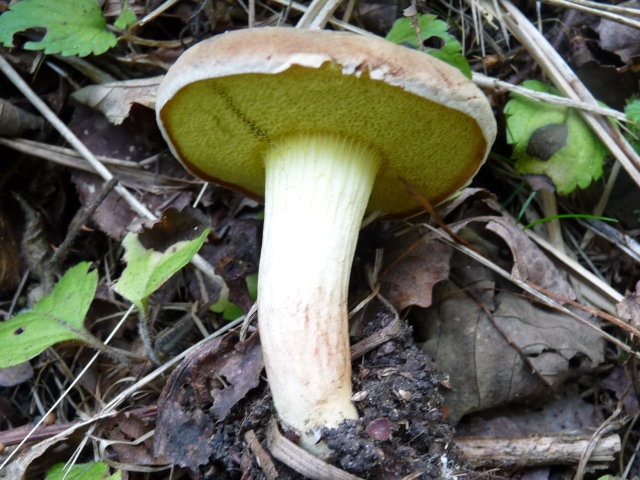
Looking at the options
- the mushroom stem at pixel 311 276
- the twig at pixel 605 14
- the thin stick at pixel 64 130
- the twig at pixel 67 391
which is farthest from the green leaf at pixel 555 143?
the twig at pixel 67 391

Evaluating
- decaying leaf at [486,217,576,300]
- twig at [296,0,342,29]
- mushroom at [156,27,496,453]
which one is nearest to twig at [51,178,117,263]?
mushroom at [156,27,496,453]

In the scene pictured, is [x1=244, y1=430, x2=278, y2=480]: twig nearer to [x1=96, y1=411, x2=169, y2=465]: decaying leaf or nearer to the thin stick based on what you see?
[x1=96, y1=411, x2=169, y2=465]: decaying leaf

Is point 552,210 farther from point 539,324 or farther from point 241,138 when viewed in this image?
point 241,138

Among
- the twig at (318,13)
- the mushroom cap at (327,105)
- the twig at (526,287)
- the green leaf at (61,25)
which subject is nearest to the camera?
the mushroom cap at (327,105)

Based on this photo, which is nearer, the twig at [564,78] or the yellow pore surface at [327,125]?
the yellow pore surface at [327,125]

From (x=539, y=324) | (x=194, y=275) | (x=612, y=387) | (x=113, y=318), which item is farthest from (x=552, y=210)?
(x=113, y=318)

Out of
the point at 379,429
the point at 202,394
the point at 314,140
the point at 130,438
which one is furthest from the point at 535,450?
the point at 130,438

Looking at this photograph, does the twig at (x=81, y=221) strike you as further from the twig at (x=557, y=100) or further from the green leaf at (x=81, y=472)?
the twig at (x=557, y=100)
